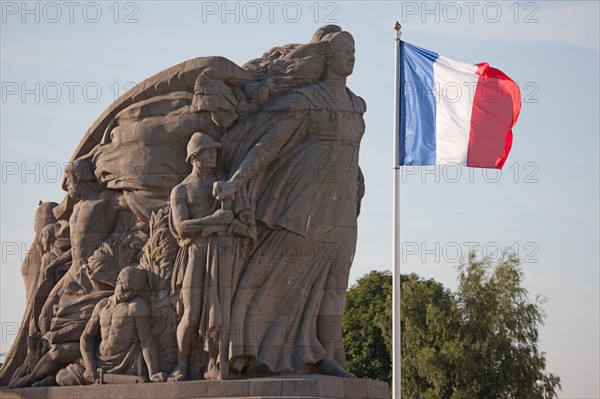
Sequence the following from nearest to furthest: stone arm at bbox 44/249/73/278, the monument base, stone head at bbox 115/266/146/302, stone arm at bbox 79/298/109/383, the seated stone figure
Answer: the monument base → the seated stone figure → stone head at bbox 115/266/146/302 → stone arm at bbox 79/298/109/383 → stone arm at bbox 44/249/73/278

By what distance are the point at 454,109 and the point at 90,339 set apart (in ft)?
22.3

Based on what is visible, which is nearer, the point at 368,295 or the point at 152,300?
the point at 152,300

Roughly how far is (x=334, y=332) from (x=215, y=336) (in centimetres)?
196

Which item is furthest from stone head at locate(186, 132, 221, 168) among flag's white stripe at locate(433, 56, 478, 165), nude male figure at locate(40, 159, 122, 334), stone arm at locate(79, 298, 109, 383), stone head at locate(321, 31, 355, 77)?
flag's white stripe at locate(433, 56, 478, 165)

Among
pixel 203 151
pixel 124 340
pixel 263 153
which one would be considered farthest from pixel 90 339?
pixel 263 153

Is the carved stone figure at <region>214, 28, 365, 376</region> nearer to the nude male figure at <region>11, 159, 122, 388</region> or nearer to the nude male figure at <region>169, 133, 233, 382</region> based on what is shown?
the nude male figure at <region>169, 133, 233, 382</region>

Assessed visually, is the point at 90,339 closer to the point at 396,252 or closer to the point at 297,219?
the point at 297,219

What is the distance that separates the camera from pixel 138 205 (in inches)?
960

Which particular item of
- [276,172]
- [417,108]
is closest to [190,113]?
[276,172]

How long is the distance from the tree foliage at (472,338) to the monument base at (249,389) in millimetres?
18467

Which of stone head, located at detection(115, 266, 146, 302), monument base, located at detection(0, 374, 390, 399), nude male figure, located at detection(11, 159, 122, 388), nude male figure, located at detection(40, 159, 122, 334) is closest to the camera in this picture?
monument base, located at detection(0, 374, 390, 399)

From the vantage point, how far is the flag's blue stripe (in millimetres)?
23375

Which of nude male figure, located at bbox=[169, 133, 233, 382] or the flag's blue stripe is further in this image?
the flag's blue stripe

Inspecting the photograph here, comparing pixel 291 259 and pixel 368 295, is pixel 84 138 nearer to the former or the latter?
pixel 291 259
